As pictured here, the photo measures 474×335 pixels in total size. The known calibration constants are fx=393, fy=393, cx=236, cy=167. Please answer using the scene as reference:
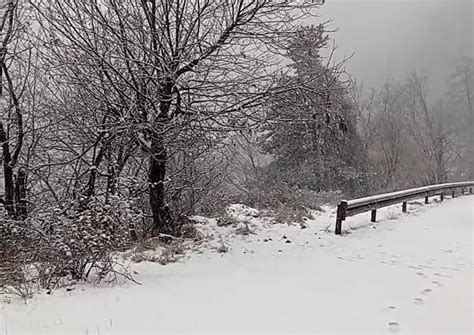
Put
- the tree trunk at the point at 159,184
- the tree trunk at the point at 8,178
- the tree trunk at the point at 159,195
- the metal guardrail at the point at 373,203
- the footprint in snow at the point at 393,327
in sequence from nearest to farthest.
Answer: the footprint in snow at the point at 393,327 → the tree trunk at the point at 159,184 → the tree trunk at the point at 159,195 → the tree trunk at the point at 8,178 → the metal guardrail at the point at 373,203

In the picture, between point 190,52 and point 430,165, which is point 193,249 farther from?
point 430,165

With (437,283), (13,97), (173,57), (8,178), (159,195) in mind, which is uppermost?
(173,57)

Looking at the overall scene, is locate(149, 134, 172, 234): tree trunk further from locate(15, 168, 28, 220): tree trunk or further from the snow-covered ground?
locate(15, 168, 28, 220): tree trunk

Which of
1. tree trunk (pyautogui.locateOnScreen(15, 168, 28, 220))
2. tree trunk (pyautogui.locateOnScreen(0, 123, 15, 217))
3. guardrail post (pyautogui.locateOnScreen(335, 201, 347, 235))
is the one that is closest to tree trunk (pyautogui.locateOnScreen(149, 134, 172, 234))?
tree trunk (pyautogui.locateOnScreen(15, 168, 28, 220))

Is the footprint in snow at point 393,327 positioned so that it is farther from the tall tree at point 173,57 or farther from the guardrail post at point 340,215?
the guardrail post at point 340,215

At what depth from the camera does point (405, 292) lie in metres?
4.52

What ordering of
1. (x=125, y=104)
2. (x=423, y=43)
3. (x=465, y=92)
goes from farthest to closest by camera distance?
(x=423, y=43) < (x=465, y=92) < (x=125, y=104)

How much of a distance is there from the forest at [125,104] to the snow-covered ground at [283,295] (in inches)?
35.6

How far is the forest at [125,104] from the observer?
5.72m

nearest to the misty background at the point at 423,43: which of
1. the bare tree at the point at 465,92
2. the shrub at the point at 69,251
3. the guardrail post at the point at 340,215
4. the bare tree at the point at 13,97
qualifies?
the bare tree at the point at 465,92

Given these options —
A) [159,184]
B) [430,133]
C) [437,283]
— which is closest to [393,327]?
[437,283]

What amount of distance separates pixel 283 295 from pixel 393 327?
4.02 ft

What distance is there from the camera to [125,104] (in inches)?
273

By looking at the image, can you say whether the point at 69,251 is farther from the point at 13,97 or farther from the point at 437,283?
the point at 13,97
